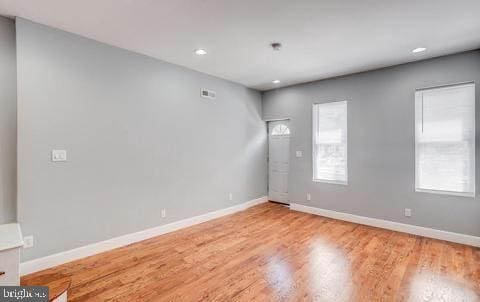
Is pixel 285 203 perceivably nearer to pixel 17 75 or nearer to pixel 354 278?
pixel 354 278

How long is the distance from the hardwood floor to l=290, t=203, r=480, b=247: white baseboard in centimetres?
15

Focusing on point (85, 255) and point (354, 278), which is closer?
point (354, 278)

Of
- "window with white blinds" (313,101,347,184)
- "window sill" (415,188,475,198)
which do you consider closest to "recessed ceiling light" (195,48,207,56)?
"window with white blinds" (313,101,347,184)

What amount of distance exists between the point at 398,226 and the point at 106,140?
4.72 metres

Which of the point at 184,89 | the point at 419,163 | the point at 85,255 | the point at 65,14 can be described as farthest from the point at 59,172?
the point at 419,163

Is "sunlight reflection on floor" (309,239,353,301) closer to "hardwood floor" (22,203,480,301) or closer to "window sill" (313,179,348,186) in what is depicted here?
"hardwood floor" (22,203,480,301)

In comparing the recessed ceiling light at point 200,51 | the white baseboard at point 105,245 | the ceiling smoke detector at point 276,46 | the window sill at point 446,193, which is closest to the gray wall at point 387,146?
the window sill at point 446,193

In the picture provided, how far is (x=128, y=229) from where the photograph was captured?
135 inches

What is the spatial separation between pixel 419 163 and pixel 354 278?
94.2 inches

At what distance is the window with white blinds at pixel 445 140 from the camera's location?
340cm

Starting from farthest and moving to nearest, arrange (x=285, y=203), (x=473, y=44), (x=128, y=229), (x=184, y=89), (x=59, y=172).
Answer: (x=285, y=203) < (x=184, y=89) < (x=128, y=229) < (x=473, y=44) < (x=59, y=172)

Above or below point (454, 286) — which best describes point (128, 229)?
above

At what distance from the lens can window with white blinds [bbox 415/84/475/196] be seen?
11.1ft

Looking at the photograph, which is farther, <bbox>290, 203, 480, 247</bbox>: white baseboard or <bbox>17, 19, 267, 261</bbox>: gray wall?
<bbox>290, 203, 480, 247</bbox>: white baseboard
